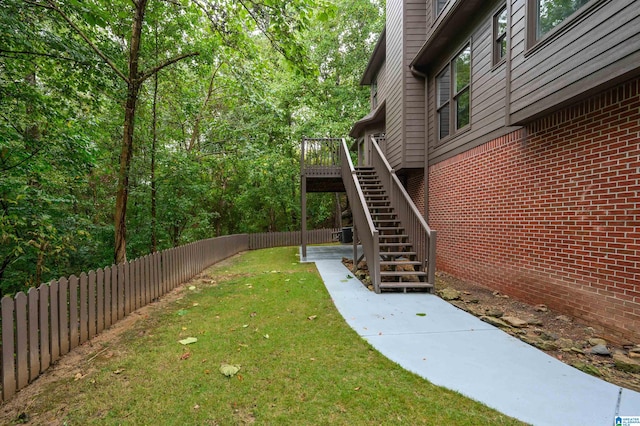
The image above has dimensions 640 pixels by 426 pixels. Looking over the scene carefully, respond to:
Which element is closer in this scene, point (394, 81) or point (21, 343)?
point (21, 343)

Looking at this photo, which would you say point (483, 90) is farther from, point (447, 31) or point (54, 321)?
point (54, 321)

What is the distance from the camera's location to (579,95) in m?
3.62

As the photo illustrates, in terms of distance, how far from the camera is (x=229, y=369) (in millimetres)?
2861

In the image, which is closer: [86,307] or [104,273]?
[86,307]

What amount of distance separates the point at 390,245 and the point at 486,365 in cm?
342

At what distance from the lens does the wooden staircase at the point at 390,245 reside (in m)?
5.73

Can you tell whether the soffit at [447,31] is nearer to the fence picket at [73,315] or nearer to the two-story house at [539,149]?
the two-story house at [539,149]

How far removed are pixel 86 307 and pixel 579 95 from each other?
684 centimetres

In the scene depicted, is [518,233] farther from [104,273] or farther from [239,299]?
[104,273]

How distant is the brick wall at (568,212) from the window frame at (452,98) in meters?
1.15

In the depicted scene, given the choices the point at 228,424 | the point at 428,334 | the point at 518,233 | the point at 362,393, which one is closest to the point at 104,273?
the point at 228,424

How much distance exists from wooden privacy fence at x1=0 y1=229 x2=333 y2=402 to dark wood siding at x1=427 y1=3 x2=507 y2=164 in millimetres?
7038

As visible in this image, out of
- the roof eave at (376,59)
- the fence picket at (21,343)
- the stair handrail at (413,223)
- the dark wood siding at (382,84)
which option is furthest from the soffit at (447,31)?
the fence picket at (21,343)

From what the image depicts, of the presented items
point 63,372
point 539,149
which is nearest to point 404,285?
point 539,149
